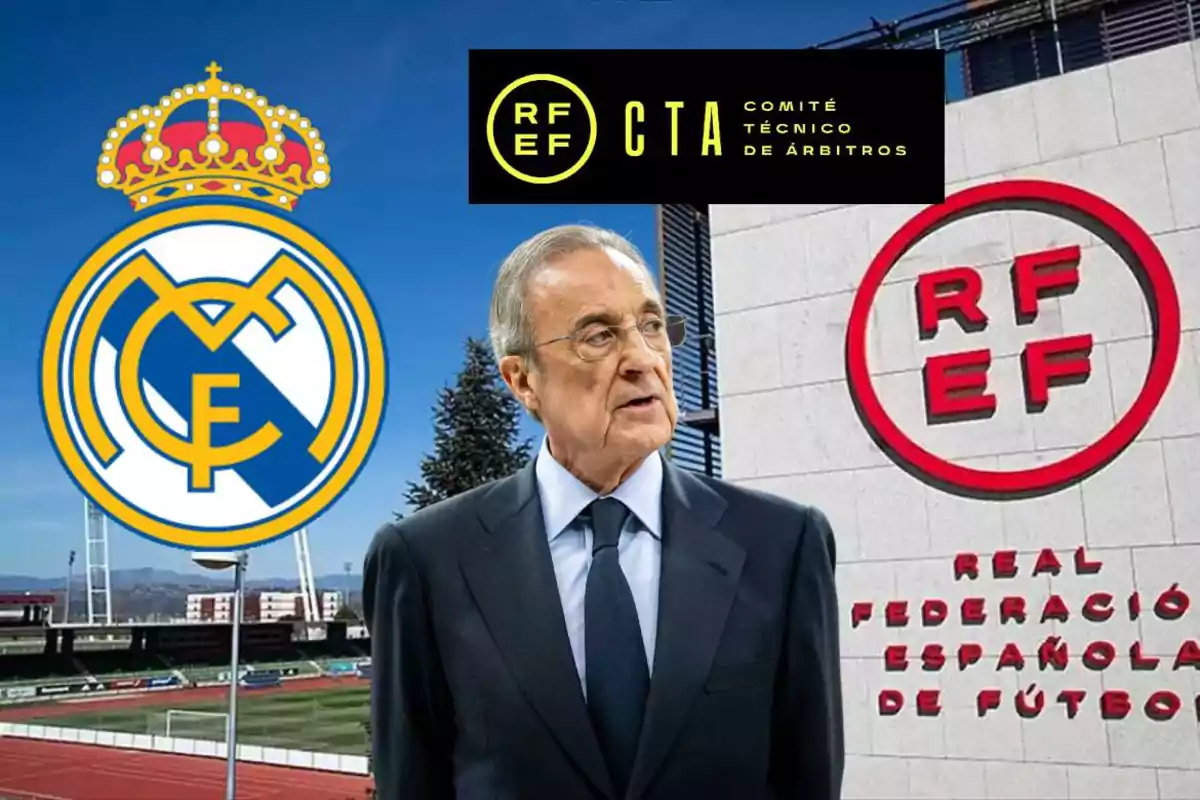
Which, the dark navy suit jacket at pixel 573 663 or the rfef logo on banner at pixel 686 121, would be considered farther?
the rfef logo on banner at pixel 686 121

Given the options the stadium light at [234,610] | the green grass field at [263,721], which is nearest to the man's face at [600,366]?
the stadium light at [234,610]

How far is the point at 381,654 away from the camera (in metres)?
1.52

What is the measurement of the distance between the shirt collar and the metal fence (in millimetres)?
6435

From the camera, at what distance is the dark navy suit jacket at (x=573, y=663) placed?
4.35ft

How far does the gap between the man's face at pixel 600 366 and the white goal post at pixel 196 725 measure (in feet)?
80.7

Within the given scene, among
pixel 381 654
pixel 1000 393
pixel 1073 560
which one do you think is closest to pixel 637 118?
pixel 381 654

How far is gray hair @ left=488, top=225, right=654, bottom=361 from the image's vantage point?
4.69 ft

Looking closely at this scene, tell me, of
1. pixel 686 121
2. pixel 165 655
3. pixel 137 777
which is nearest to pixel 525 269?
pixel 686 121

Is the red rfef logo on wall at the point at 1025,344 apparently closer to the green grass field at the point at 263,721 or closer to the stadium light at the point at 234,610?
the stadium light at the point at 234,610

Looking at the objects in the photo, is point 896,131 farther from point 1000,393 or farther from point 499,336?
point 1000,393

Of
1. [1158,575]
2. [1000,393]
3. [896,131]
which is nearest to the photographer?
[896,131]

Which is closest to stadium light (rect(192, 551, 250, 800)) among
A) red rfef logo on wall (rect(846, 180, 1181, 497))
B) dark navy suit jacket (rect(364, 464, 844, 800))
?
dark navy suit jacket (rect(364, 464, 844, 800))

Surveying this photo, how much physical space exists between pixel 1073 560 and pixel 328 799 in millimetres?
15467

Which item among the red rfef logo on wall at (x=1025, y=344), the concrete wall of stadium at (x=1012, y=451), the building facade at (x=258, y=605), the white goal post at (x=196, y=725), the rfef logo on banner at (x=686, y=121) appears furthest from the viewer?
the building facade at (x=258, y=605)
